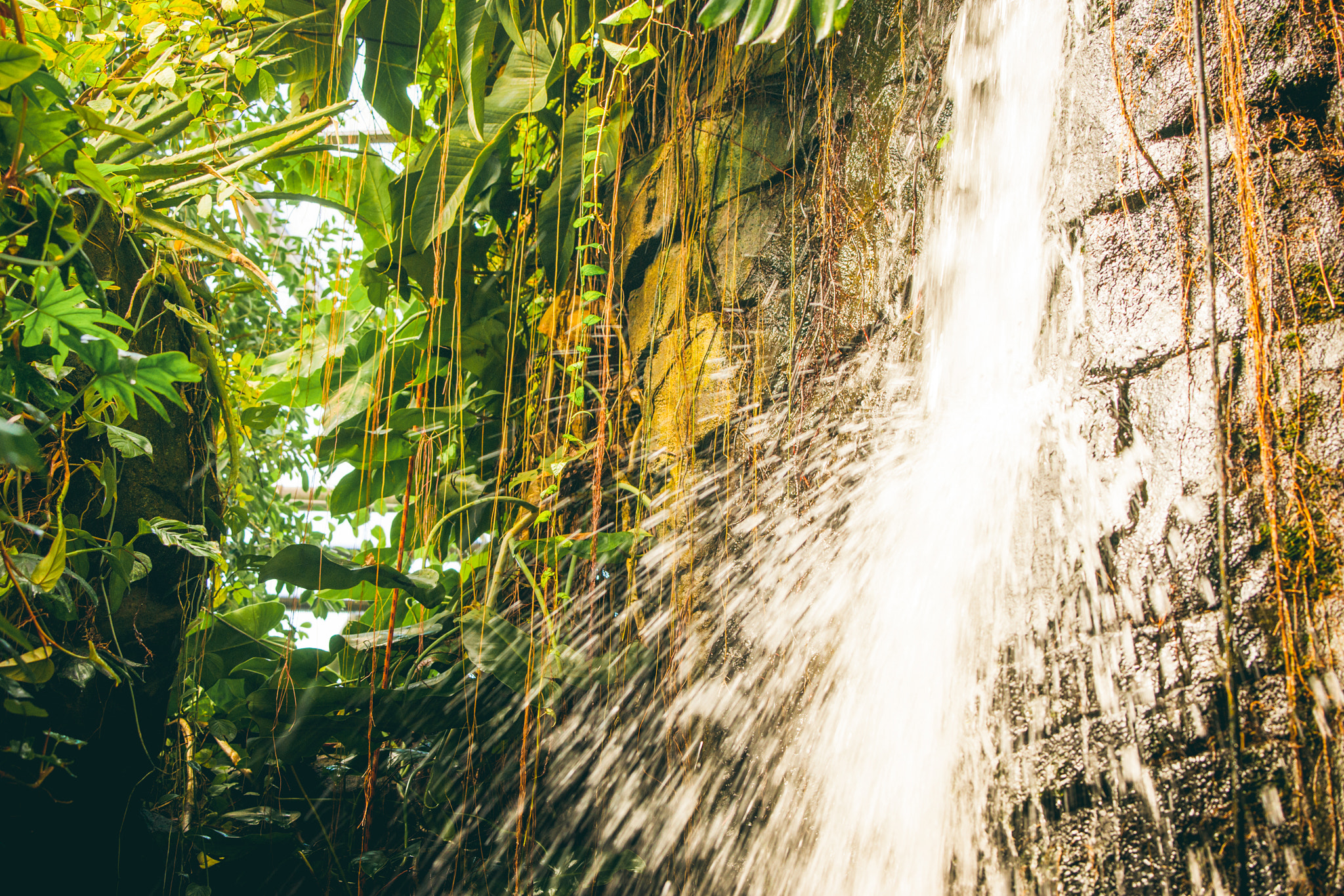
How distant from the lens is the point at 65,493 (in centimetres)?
116

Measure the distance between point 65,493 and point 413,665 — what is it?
26.9 inches

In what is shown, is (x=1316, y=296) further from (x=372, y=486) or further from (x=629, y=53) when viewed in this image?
(x=372, y=486)

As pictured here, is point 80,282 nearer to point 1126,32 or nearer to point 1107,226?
point 1107,226

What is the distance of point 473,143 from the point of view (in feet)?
5.66

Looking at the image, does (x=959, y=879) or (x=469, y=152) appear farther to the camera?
(x=469, y=152)

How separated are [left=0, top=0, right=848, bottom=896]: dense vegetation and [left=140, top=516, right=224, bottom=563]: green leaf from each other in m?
0.01

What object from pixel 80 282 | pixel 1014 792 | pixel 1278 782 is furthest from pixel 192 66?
pixel 1278 782

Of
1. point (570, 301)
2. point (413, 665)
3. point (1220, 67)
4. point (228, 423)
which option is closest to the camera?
point (1220, 67)

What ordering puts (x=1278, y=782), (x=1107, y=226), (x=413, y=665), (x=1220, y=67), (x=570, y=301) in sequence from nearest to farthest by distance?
1. (x=1278, y=782)
2. (x=1220, y=67)
3. (x=1107, y=226)
4. (x=413, y=665)
5. (x=570, y=301)

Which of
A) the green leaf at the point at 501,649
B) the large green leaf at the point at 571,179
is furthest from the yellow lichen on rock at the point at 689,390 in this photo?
the green leaf at the point at 501,649

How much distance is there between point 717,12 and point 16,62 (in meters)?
0.94

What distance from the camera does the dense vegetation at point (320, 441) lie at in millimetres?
1093

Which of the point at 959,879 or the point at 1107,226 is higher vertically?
the point at 1107,226

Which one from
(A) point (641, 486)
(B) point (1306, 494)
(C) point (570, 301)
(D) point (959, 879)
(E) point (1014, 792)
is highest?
(C) point (570, 301)
